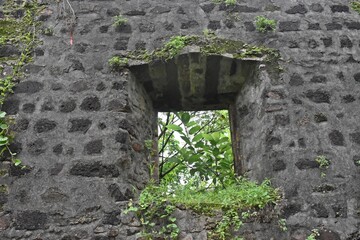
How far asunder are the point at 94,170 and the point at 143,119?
901 millimetres

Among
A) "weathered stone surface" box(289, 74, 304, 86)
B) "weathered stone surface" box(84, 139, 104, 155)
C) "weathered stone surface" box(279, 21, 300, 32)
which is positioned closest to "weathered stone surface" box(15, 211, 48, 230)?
"weathered stone surface" box(84, 139, 104, 155)

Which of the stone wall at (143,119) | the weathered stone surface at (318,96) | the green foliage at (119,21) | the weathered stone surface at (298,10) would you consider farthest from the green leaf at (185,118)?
the weathered stone surface at (298,10)

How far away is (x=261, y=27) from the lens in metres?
4.49

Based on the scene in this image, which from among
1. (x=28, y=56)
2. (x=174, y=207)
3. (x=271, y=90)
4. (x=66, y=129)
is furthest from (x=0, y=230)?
(x=271, y=90)

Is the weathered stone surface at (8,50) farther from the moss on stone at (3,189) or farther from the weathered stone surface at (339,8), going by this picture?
the weathered stone surface at (339,8)

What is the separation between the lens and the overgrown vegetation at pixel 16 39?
164 inches

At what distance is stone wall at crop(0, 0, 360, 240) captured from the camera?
362cm

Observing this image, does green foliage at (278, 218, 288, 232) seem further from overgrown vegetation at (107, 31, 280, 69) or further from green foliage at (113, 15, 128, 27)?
green foliage at (113, 15, 128, 27)

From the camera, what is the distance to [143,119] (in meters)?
4.45

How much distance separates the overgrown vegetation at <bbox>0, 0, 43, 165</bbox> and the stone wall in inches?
4.3

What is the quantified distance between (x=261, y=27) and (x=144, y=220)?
92.8 inches

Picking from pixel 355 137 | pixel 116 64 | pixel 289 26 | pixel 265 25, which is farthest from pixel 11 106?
pixel 355 137

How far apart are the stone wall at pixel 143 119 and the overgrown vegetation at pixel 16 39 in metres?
0.11

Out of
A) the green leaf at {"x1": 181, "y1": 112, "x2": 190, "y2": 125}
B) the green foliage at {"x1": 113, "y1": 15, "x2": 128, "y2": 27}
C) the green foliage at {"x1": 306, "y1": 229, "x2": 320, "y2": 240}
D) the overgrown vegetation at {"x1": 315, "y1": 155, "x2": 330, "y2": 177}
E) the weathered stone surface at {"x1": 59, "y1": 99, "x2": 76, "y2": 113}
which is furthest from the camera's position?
the green leaf at {"x1": 181, "y1": 112, "x2": 190, "y2": 125}
